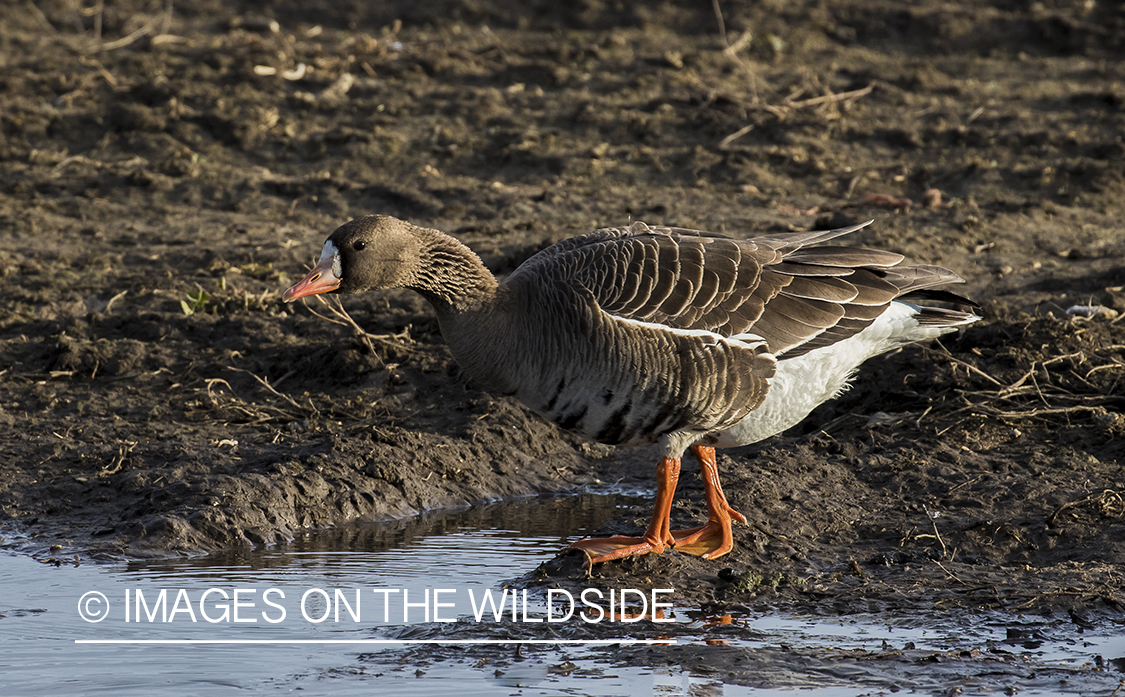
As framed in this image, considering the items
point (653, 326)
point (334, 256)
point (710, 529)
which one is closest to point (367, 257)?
point (334, 256)

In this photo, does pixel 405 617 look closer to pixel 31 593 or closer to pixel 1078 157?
pixel 31 593

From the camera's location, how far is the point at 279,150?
13086 millimetres

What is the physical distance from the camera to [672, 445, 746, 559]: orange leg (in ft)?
21.6

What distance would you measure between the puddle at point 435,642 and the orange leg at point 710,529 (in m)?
0.60

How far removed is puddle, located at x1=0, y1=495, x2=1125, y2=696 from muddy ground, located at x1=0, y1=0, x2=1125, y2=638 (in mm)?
353

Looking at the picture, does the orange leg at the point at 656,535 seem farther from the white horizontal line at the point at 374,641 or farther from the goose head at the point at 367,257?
the goose head at the point at 367,257

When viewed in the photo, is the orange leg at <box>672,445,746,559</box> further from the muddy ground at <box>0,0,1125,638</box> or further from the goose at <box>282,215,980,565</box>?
the muddy ground at <box>0,0,1125,638</box>

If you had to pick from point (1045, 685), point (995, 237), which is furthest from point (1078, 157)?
point (1045, 685)

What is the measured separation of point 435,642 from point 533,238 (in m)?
5.80

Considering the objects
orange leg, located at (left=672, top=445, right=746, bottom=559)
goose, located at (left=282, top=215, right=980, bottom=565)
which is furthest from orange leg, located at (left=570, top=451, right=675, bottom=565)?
orange leg, located at (left=672, top=445, right=746, bottom=559)

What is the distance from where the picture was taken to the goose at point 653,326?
6125 millimetres

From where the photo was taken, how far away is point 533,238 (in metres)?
11.1

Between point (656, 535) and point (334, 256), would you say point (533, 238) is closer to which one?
point (334, 256)

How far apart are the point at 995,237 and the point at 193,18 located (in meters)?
10.6
